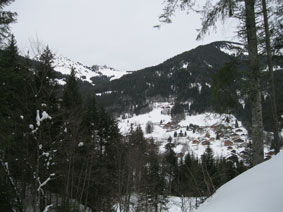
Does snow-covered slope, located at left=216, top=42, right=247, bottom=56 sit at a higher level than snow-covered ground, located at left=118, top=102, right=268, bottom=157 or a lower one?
higher

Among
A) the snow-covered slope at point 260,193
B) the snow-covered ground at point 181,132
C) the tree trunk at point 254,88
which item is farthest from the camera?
the snow-covered ground at point 181,132

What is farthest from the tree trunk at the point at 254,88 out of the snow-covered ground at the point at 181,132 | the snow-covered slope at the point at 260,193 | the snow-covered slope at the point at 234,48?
the snow-covered ground at the point at 181,132

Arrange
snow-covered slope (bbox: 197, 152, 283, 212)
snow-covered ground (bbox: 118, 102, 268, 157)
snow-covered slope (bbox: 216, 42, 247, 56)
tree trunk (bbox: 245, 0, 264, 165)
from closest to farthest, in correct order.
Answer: snow-covered slope (bbox: 197, 152, 283, 212) → tree trunk (bbox: 245, 0, 264, 165) → snow-covered slope (bbox: 216, 42, 247, 56) → snow-covered ground (bbox: 118, 102, 268, 157)

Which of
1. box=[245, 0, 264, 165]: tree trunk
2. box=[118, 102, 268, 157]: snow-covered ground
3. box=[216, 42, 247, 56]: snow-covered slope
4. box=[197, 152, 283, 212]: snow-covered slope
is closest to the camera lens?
box=[197, 152, 283, 212]: snow-covered slope

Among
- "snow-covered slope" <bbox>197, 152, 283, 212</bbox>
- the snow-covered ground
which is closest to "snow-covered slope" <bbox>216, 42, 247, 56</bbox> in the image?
"snow-covered slope" <bbox>197, 152, 283, 212</bbox>

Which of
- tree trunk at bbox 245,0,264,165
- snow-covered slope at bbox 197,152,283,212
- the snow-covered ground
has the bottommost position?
the snow-covered ground

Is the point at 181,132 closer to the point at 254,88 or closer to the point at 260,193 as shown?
the point at 254,88

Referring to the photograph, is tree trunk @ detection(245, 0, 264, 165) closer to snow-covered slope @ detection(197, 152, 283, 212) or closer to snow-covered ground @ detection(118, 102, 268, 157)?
snow-covered slope @ detection(197, 152, 283, 212)

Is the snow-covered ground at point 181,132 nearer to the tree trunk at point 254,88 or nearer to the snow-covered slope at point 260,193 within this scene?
the tree trunk at point 254,88

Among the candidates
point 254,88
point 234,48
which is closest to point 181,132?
point 234,48

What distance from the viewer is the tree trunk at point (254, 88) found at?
515cm

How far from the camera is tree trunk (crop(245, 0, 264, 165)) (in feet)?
16.9

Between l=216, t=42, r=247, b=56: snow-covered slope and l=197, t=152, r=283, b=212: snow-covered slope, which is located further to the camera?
l=216, t=42, r=247, b=56: snow-covered slope

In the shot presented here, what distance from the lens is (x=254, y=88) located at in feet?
16.8
